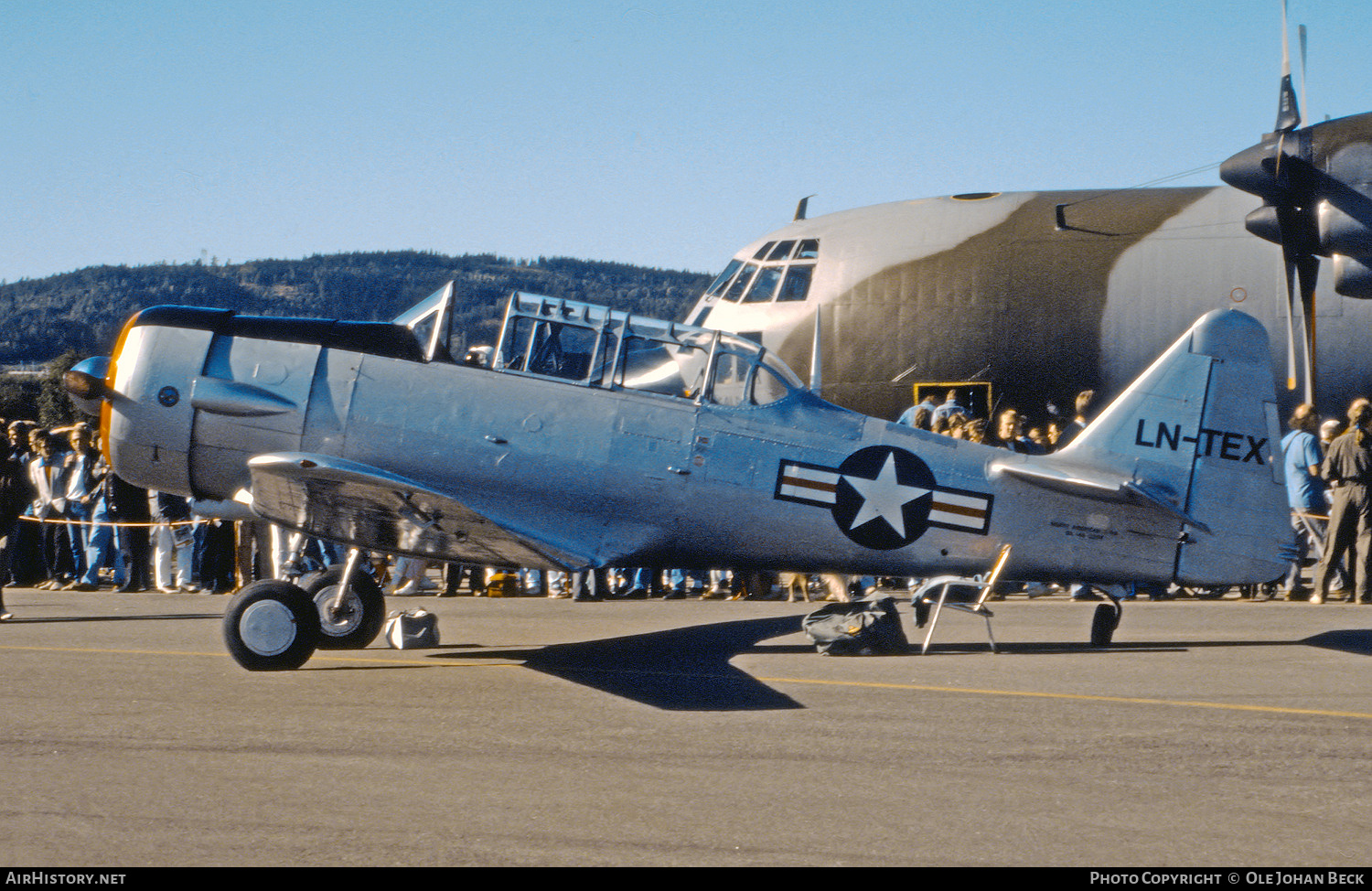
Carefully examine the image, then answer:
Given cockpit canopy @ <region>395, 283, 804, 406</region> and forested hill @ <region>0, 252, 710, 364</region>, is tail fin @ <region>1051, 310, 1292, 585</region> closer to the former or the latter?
cockpit canopy @ <region>395, 283, 804, 406</region>

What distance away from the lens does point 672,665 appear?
27.9 feet

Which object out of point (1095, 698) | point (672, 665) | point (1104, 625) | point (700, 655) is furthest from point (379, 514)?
point (1104, 625)

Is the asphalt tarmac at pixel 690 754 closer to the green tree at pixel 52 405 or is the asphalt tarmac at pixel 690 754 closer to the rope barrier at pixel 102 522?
the rope barrier at pixel 102 522

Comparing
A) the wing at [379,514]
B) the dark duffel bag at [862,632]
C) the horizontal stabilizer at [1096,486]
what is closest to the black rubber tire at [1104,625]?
the horizontal stabilizer at [1096,486]

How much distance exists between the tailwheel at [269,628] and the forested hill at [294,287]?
7566cm

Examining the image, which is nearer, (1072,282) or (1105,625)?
(1105,625)

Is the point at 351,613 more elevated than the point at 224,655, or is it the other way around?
the point at 351,613

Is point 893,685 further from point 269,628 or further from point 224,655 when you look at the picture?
point 224,655

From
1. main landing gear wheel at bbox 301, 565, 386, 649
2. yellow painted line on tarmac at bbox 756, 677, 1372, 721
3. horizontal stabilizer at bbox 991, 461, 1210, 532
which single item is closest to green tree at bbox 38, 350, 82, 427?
main landing gear wheel at bbox 301, 565, 386, 649

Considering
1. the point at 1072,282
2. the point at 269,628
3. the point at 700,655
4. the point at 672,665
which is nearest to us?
the point at 269,628

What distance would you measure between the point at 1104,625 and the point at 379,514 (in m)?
5.49

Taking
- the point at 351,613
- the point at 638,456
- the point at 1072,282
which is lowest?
the point at 351,613

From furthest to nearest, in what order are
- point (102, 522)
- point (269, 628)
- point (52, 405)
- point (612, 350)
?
point (52, 405) < point (102, 522) < point (612, 350) < point (269, 628)
